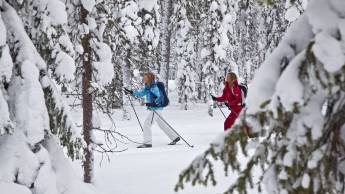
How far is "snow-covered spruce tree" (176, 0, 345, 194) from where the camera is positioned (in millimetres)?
2490

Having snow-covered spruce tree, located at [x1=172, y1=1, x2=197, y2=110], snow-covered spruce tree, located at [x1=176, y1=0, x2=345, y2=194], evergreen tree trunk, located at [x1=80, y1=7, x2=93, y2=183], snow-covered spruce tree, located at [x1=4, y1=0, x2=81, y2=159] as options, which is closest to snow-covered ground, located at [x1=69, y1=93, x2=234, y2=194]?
evergreen tree trunk, located at [x1=80, y1=7, x2=93, y2=183]

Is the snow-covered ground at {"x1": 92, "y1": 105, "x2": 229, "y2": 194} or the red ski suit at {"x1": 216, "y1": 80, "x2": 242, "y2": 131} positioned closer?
the snow-covered ground at {"x1": 92, "y1": 105, "x2": 229, "y2": 194}

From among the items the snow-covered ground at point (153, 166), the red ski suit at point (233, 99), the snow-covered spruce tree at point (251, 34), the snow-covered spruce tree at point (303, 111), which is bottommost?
the snow-covered ground at point (153, 166)

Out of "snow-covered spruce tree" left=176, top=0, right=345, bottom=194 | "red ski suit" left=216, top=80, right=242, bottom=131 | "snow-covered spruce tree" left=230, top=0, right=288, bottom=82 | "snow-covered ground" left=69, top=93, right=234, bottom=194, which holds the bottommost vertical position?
"snow-covered ground" left=69, top=93, right=234, bottom=194

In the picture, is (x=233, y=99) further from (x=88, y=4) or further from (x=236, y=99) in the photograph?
(x=88, y=4)

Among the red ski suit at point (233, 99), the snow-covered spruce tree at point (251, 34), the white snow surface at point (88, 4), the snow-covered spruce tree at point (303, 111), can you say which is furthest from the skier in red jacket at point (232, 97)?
the snow-covered spruce tree at point (251, 34)

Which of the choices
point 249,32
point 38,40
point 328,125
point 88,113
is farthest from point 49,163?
point 249,32

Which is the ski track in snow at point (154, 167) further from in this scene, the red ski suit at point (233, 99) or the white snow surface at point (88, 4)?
the white snow surface at point (88, 4)

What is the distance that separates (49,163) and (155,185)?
3229 millimetres

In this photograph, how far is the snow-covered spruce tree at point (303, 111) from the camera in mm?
2490

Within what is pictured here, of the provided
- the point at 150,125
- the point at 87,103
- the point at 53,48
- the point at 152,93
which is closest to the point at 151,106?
the point at 152,93

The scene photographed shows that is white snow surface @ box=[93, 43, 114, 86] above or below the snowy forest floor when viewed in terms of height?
above

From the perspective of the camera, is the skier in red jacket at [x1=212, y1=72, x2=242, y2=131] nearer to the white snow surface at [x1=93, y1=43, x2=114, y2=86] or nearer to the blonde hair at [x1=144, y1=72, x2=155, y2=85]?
the blonde hair at [x1=144, y1=72, x2=155, y2=85]

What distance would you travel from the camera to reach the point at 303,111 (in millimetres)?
2643
